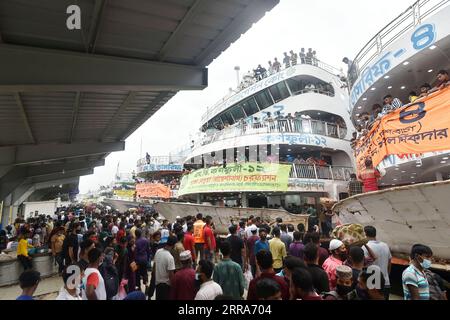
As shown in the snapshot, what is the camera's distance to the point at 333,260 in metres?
4.17

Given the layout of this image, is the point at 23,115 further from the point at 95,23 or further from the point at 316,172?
the point at 316,172

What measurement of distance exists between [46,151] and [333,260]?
461 inches

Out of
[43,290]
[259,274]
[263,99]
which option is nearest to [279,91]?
[263,99]

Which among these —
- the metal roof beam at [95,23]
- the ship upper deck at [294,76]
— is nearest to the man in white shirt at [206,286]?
the metal roof beam at [95,23]

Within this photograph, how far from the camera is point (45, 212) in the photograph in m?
25.3

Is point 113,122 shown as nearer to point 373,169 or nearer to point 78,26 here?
point 78,26

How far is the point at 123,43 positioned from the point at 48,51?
46.9 inches

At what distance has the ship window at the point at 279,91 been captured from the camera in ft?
86.3

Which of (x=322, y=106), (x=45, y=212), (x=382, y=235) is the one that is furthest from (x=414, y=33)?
(x=45, y=212)

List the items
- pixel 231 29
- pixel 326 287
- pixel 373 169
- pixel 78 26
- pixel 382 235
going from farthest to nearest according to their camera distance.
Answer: pixel 373 169 < pixel 382 235 < pixel 231 29 < pixel 78 26 < pixel 326 287

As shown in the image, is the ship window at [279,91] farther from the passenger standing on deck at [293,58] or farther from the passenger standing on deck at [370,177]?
the passenger standing on deck at [370,177]

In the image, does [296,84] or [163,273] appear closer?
[163,273]

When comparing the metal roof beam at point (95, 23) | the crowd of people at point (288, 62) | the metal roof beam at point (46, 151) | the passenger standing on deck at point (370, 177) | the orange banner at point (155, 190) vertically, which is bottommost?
the passenger standing on deck at point (370, 177)

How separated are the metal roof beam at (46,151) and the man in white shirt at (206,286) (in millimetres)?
10675
